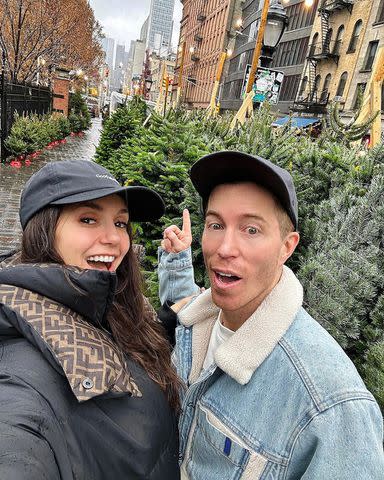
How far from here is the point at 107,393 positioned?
4.02ft

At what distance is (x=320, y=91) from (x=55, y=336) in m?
35.0

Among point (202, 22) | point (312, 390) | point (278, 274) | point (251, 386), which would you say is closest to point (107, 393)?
point (251, 386)

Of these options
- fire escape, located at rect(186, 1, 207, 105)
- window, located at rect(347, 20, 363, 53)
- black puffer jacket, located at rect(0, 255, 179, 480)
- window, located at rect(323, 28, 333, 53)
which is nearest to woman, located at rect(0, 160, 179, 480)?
black puffer jacket, located at rect(0, 255, 179, 480)

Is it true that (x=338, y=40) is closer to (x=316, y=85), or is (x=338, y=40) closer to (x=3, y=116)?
(x=316, y=85)

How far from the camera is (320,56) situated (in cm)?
2959

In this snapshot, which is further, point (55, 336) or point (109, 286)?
point (109, 286)

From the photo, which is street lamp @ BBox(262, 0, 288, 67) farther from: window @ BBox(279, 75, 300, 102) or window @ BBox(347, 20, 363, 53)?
window @ BBox(279, 75, 300, 102)

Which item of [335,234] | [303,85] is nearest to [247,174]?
[335,234]

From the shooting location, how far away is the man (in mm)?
1166

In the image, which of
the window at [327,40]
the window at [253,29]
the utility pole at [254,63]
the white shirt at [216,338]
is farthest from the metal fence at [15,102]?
the window at [253,29]

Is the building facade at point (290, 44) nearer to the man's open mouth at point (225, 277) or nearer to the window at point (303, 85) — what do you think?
the window at point (303, 85)

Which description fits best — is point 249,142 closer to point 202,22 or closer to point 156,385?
point 156,385

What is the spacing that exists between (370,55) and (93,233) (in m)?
30.4

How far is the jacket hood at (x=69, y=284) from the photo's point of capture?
131 cm
